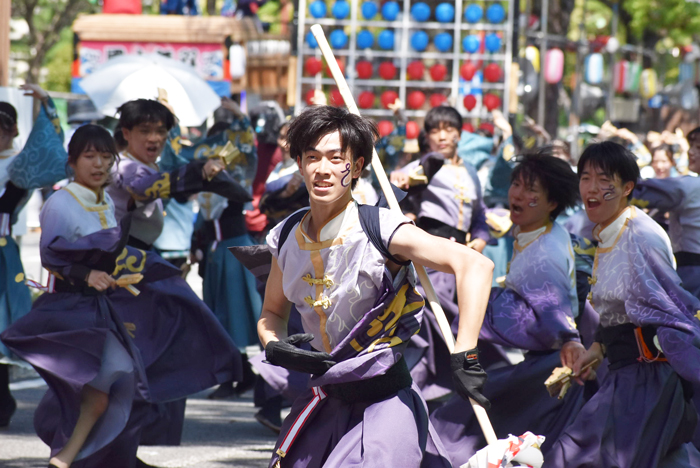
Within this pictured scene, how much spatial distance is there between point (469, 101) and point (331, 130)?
11.1 meters

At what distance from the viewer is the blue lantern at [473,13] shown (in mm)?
14219

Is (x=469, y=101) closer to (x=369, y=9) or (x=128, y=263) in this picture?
(x=369, y=9)

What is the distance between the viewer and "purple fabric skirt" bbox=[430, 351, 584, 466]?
193 inches

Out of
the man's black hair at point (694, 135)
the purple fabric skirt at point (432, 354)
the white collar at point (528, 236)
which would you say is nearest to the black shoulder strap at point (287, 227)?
the white collar at point (528, 236)

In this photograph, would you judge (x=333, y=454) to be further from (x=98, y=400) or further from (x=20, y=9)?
(x=20, y=9)

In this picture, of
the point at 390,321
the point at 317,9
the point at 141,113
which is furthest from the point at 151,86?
the point at 317,9

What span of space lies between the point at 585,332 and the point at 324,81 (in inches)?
368

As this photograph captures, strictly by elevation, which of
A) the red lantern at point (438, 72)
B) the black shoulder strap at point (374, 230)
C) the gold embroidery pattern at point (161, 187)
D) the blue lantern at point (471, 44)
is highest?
the blue lantern at point (471, 44)

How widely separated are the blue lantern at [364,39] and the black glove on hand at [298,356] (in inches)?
458

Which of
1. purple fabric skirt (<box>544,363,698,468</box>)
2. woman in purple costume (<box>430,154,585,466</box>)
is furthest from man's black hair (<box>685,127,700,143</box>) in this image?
purple fabric skirt (<box>544,363,698,468</box>)

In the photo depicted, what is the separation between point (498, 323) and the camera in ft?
16.6

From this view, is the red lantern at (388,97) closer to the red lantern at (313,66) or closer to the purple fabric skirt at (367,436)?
the red lantern at (313,66)

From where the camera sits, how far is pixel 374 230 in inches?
131

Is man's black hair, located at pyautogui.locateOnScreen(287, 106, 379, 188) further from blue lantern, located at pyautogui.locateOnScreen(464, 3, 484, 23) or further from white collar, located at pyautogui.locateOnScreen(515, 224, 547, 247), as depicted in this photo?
blue lantern, located at pyautogui.locateOnScreen(464, 3, 484, 23)
